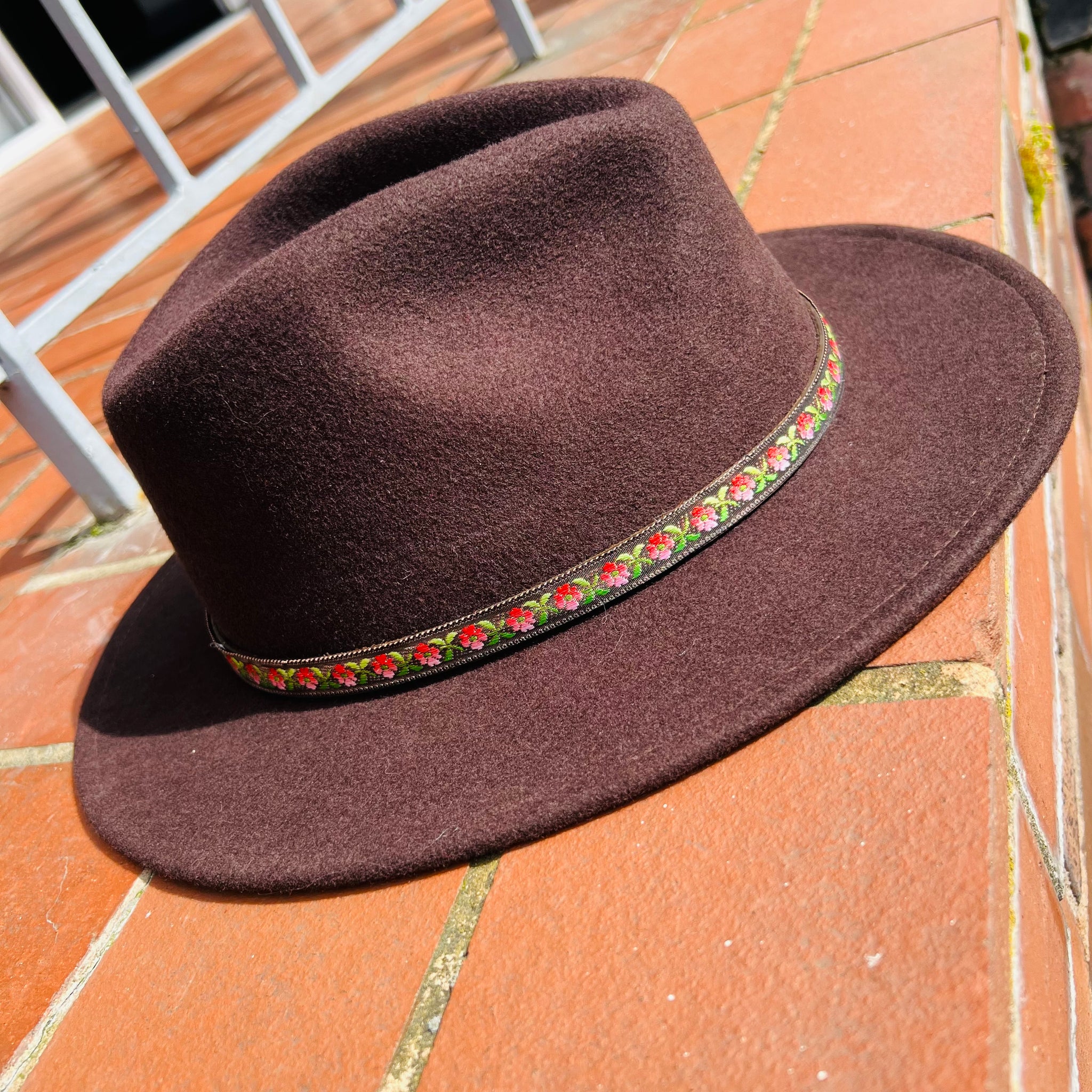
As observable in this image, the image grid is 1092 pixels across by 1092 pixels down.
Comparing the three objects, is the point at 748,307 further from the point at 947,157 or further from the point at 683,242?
the point at 947,157

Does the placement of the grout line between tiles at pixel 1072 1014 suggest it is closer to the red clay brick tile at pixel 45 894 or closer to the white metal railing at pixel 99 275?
the red clay brick tile at pixel 45 894

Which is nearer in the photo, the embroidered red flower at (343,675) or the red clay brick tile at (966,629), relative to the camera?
the red clay brick tile at (966,629)

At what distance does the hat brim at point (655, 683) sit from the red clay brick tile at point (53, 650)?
249mm

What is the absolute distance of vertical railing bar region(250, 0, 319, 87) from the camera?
2166 millimetres

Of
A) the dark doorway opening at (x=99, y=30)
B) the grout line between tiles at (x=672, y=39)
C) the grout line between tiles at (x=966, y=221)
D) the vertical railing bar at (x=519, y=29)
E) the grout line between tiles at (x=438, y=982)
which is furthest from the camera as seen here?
the dark doorway opening at (x=99, y=30)

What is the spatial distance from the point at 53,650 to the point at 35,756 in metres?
0.27

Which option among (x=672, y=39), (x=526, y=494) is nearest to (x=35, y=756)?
(x=526, y=494)

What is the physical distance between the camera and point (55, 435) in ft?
5.58

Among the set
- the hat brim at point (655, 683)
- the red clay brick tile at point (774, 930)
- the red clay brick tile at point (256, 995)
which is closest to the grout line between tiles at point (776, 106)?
the hat brim at point (655, 683)

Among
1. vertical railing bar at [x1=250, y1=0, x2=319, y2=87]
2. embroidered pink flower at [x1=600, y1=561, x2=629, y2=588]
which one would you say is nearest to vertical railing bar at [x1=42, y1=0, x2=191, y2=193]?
vertical railing bar at [x1=250, y1=0, x2=319, y2=87]

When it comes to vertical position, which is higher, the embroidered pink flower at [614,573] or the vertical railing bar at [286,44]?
the vertical railing bar at [286,44]

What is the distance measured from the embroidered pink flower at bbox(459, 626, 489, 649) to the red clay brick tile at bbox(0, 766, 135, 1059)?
1.42ft

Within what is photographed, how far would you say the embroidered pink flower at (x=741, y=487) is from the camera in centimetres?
99

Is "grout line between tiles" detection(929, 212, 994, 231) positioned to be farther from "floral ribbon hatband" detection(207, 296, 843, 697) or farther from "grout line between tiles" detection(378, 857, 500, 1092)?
"grout line between tiles" detection(378, 857, 500, 1092)
